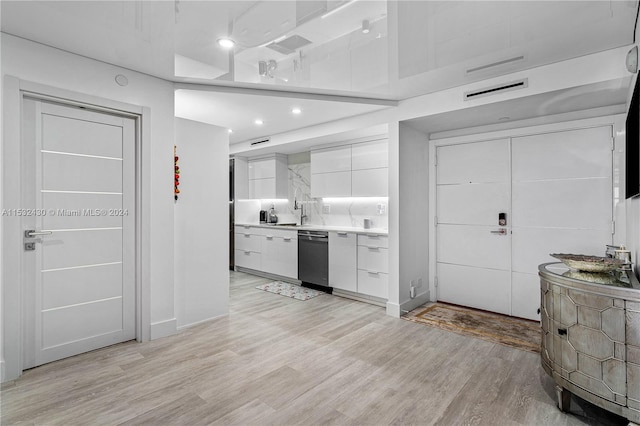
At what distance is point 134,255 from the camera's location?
124 inches

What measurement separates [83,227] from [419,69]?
3.33 meters

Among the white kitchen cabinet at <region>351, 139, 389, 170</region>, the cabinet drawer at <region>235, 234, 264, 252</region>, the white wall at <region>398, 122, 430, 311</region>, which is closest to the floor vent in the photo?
the white wall at <region>398, 122, 430, 311</region>

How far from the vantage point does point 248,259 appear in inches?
245

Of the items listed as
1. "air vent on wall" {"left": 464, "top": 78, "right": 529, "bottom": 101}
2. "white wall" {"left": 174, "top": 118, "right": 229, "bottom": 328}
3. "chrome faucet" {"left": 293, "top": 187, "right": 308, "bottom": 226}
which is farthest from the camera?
"chrome faucet" {"left": 293, "top": 187, "right": 308, "bottom": 226}

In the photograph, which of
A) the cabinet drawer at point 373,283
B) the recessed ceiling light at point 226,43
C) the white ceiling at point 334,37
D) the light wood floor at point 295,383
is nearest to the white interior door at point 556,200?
the white ceiling at point 334,37

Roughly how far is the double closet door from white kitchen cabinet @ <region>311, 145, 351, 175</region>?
1.37m

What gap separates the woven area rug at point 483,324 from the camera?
3207 mm

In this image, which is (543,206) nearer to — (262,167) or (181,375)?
(181,375)

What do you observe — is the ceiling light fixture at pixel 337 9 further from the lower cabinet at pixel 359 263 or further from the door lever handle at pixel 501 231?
the door lever handle at pixel 501 231

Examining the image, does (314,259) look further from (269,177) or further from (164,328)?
(164,328)

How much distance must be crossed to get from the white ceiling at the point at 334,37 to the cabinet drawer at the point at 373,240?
1.85 m

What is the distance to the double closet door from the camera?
3.38 m

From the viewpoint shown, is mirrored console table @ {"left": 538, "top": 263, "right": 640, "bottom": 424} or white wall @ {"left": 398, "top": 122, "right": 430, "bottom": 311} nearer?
mirrored console table @ {"left": 538, "top": 263, "right": 640, "bottom": 424}

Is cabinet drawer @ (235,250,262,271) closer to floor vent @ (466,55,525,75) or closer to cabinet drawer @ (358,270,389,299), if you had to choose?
cabinet drawer @ (358,270,389,299)
